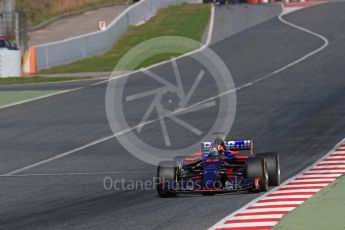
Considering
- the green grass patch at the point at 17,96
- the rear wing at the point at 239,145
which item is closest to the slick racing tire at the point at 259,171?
the rear wing at the point at 239,145

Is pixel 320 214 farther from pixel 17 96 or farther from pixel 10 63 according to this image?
pixel 10 63

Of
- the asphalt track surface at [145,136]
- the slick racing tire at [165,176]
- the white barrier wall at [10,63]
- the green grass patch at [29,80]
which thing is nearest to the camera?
the asphalt track surface at [145,136]

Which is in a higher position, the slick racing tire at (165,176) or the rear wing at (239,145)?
the rear wing at (239,145)

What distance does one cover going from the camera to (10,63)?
43688mm

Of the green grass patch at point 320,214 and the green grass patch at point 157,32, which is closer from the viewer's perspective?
the green grass patch at point 320,214

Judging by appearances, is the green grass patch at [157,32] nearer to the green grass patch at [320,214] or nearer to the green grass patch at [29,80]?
the green grass patch at [29,80]

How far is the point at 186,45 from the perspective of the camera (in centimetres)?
4884

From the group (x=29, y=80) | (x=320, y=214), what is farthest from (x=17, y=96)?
(x=320, y=214)

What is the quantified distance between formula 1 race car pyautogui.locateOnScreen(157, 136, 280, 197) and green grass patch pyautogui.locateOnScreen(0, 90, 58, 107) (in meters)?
17.9

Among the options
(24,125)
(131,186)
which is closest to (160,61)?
(24,125)

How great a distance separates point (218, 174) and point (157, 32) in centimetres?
4031

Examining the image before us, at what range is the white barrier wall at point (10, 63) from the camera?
141 feet

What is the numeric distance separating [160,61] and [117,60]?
133 inches

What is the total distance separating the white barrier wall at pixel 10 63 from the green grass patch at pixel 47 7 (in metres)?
17.9
